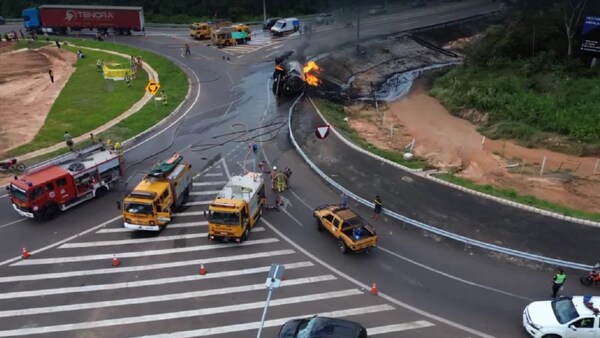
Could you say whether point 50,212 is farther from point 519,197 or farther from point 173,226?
point 519,197

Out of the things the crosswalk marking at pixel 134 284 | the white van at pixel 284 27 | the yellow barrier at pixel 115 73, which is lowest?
the crosswalk marking at pixel 134 284

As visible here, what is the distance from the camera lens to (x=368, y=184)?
29672 millimetres

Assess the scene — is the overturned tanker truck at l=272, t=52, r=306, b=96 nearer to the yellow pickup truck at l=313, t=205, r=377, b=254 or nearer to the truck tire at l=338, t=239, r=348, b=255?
the yellow pickup truck at l=313, t=205, r=377, b=254

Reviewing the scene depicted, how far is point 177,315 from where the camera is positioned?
19750mm

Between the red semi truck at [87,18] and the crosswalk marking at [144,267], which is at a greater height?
the red semi truck at [87,18]

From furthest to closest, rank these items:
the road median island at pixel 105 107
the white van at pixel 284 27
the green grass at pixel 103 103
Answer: the white van at pixel 284 27 → the green grass at pixel 103 103 → the road median island at pixel 105 107

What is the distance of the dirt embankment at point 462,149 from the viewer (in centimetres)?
3170

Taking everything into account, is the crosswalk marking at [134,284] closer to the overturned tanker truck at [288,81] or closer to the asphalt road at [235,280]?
the asphalt road at [235,280]

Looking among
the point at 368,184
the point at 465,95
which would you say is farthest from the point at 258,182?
the point at 465,95

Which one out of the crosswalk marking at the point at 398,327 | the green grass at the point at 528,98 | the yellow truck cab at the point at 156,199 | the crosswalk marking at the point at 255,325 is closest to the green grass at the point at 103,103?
the yellow truck cab at the point at 156,199

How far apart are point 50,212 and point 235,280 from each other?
1191cm

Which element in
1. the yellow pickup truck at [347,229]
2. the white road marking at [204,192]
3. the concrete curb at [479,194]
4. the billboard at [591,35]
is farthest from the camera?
the billboard at [591,35]

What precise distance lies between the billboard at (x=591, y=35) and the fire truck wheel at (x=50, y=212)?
4533 cm

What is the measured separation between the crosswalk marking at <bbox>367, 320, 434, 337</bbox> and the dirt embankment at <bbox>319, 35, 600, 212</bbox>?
49.8 feet
